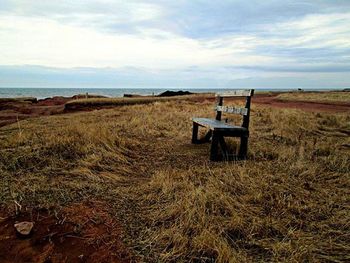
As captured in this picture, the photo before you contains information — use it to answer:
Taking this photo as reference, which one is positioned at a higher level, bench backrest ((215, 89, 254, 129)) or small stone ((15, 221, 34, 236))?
bench backrest ((215, 89, 254, 129))

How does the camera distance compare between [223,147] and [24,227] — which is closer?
[24,227]

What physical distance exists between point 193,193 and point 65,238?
4.52ft

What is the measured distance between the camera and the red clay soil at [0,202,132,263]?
238cm

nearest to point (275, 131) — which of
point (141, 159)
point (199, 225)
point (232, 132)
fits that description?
point (232, 132)

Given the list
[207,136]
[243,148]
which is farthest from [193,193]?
[207,136]

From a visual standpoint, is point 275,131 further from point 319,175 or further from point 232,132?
point 319,175

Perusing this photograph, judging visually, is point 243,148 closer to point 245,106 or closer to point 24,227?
point 245,106

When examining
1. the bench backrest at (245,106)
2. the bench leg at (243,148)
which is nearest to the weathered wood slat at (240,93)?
the bench backrest at (245,106)

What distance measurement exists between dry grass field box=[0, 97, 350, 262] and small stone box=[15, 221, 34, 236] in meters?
0.35

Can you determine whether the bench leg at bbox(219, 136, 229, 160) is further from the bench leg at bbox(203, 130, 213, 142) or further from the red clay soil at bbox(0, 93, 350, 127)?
the red clay soil at bbox(0, 93, 350, 127)

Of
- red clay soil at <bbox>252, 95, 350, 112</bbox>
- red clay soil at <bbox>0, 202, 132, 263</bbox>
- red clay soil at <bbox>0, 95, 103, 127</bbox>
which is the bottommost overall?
red clay soil at <bbox>0, 95, 103, 127</bbox>

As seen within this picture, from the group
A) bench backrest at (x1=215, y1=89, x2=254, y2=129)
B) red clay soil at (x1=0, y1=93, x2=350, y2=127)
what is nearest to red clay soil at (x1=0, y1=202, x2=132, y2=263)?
bench backrest at (x1=215, y1=89, x2=254, y2=129)

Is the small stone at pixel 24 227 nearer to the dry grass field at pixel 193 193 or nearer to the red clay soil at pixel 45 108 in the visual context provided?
the dry grass field at pixel 193 193

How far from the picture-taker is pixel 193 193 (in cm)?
332
